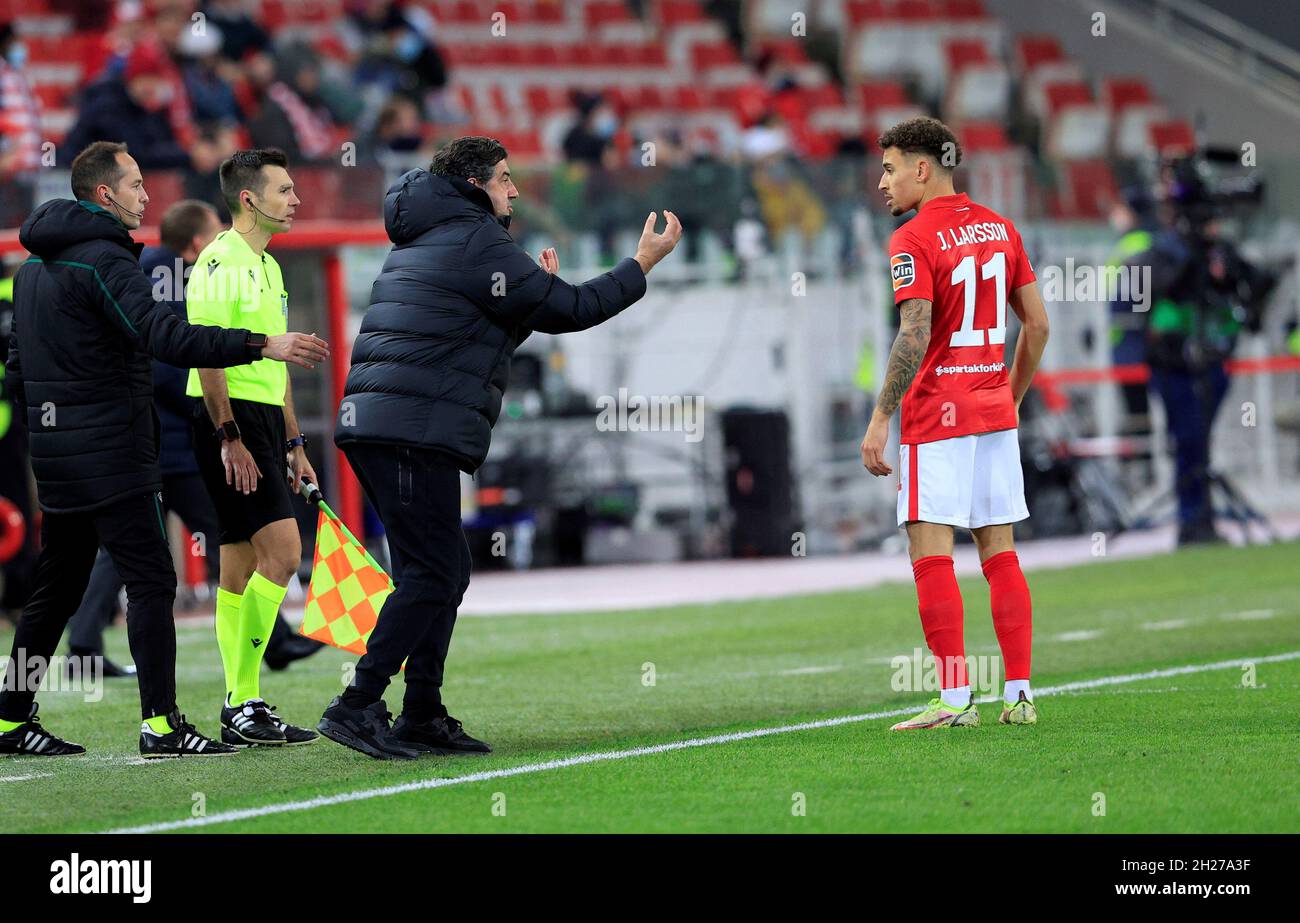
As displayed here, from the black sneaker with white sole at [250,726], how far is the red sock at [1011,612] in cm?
256

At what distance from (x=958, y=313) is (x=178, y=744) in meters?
3.06

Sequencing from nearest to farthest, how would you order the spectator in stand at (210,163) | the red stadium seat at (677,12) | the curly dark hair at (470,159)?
the curly dark hair at (470,159) → the spectator in stand at (210,163) → the red stadium seat at (677,12)

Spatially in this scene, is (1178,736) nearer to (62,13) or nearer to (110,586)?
(110,586)

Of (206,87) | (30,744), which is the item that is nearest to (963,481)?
(30,744)

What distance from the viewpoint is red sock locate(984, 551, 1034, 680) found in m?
7.34

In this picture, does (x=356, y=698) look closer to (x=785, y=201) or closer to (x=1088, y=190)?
(x=785, y=201)

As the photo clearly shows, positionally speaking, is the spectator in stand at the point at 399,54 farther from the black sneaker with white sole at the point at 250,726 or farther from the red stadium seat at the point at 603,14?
the black sneaker with white sole at the point at 250,726

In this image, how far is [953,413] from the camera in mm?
7273

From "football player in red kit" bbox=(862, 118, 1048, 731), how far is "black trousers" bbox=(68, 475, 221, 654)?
3.96 m

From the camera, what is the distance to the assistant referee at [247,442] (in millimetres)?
7613

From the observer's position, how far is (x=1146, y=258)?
56.1 ft

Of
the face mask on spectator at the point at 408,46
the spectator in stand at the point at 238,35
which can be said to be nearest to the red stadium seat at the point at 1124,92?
the face mask on spectator at the point at 408,46
